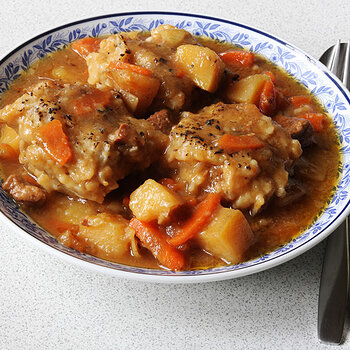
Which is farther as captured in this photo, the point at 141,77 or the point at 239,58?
the point at 239,58

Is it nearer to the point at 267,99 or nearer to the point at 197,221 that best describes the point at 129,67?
the point at 267,99

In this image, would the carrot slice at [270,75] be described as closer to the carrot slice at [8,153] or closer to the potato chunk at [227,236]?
the potato chunk at [227,236]

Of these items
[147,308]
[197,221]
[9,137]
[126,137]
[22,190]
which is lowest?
[147,308]

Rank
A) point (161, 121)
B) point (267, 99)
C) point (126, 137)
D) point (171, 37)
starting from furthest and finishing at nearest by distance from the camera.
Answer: point (171, 37)
point (267, 99)
point (161, 121)
point (126, 137)

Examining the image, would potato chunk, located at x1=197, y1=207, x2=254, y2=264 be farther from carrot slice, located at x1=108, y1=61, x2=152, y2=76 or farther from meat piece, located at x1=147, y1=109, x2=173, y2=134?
→ carrot slice, located at x1=108, y1=61, x2=152, y2=76

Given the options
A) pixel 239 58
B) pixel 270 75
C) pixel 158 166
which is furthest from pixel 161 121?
pixel 239 58

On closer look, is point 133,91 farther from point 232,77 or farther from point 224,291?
point 224,291

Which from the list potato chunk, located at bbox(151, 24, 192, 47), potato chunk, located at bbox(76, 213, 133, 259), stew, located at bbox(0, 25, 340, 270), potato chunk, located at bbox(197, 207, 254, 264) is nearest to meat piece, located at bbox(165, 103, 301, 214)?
stew, located at bbox(0, 25, 340, 270)

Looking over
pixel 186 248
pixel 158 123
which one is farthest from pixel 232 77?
pixel 186 248
